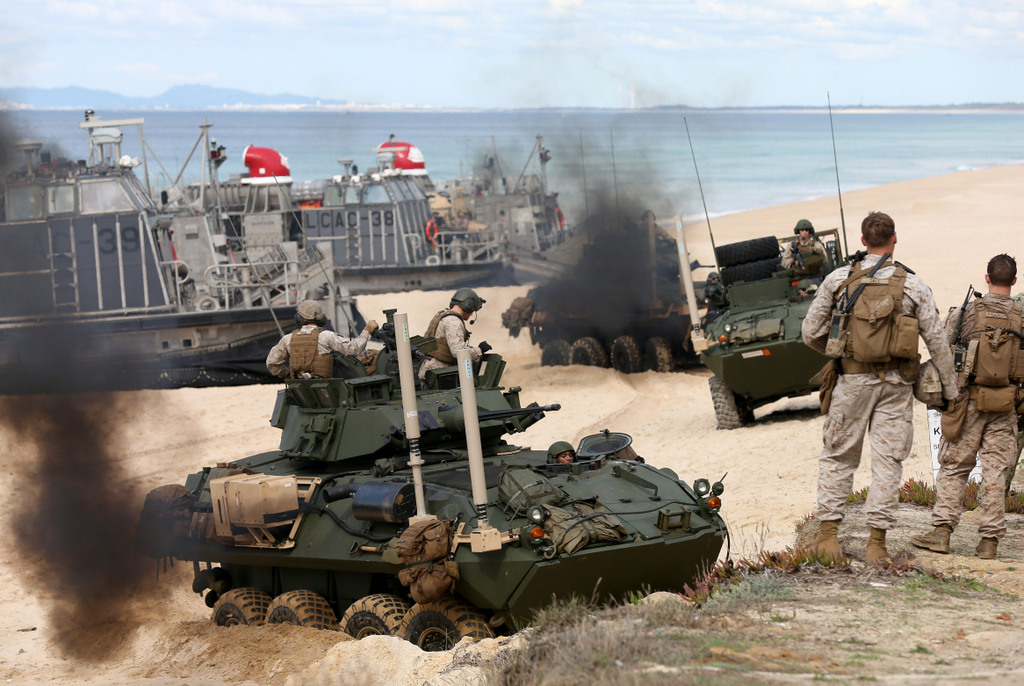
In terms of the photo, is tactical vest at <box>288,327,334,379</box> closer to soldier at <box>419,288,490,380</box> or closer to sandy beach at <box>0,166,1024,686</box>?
soldier at <box>419,288,490,380</box>

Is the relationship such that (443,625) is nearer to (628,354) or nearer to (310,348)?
(310,348)

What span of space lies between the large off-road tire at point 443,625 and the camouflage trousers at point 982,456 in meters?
2.95

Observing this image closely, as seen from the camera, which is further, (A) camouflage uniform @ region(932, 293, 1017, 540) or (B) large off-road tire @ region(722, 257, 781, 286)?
(B) large off-road tire @ region(722, 257, 781, 286)

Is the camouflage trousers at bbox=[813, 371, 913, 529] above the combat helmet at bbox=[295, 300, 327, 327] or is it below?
below

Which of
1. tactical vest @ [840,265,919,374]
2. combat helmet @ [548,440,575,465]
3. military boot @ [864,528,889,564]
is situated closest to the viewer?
tactical vest @ [840,265,919,374]

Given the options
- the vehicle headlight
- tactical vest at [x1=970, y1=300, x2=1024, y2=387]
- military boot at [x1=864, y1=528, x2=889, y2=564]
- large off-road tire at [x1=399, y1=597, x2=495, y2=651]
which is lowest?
large off-road tire at [x1=399, y1=597, x2=495, y2=651]

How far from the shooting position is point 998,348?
718cm

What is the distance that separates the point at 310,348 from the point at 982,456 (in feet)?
16.8

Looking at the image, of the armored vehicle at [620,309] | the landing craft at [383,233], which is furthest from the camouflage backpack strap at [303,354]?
the landing craft at [383,233]

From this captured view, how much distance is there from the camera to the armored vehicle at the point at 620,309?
20328mm

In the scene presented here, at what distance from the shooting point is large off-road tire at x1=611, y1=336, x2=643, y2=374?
2036 cm

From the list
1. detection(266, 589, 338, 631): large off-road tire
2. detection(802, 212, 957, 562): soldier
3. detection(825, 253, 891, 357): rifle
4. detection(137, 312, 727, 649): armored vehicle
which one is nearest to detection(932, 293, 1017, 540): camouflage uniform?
detection(802, 212, 957, 562): soldier

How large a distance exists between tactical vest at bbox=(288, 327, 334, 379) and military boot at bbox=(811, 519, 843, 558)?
4327 millimetres

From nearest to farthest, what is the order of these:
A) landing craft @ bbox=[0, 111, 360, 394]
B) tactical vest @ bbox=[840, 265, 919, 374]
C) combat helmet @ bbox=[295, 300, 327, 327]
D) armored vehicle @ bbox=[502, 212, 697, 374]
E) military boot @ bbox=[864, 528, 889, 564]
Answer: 1. tactical vest @ bbox=[840, 265, 919, 374]
2. military boot @ bbox=[864, 528, 889, 564]
3. combat helmet @ bbox=[295, 300, 327, 327]
4. landing craft @ bbox=[0, 111, 360, 394]
5. armored vehicle @ bbox=[502, 212, 697, 374]
